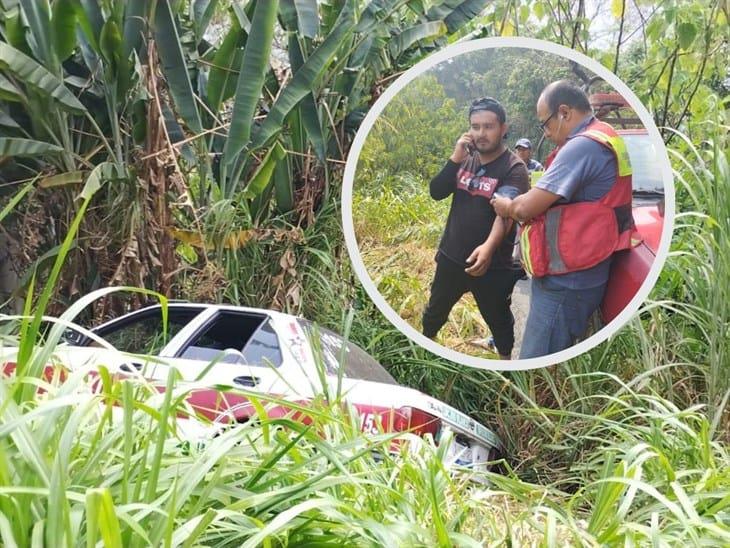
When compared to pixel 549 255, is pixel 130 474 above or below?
below

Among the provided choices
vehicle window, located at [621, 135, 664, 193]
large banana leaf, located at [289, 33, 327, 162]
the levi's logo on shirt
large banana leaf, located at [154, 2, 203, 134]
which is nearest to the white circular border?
vehicle window, located at [621, 135, 664, 193]

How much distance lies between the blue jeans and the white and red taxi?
50 centimetres

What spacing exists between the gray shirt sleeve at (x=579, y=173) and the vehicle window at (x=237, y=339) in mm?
1437

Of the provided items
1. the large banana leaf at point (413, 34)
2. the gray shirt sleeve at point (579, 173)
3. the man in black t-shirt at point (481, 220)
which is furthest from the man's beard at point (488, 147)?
the large banana leaf at point (413, 34)

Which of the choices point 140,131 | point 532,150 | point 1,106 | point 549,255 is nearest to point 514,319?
point 549,255

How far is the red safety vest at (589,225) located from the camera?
120 inches

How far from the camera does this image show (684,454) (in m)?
2.60

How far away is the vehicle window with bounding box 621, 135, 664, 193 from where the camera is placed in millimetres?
3092

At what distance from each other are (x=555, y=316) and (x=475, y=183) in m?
0.69

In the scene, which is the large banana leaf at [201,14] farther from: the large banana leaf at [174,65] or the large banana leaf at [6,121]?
the large banana leaf at [6,121]

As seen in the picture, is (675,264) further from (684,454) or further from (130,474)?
(130,474)

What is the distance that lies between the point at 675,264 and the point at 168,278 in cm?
301

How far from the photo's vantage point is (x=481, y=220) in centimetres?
312

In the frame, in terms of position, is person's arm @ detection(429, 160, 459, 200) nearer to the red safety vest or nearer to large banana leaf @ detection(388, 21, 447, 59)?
the red safety vest
